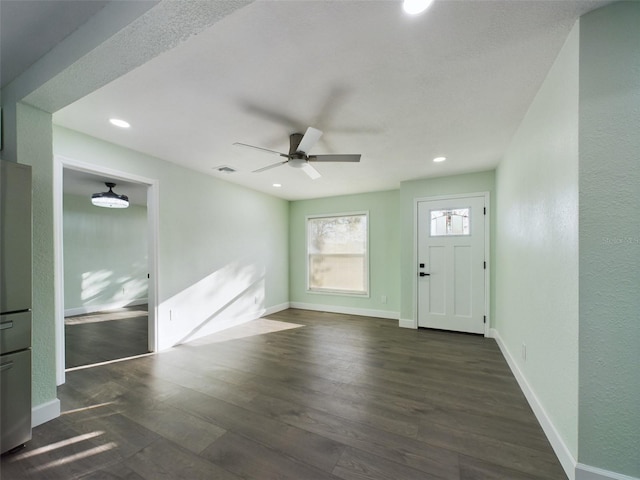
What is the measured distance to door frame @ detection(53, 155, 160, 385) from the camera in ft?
7.84

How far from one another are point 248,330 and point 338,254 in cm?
236

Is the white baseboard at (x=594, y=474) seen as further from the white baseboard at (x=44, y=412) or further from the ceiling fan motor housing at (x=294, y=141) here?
the white baseboard at (x=44, y=412)

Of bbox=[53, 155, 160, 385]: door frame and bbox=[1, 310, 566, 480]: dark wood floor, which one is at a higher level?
bbox=[53, 155, 160, 385]: door frame

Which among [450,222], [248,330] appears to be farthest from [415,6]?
[248,330]

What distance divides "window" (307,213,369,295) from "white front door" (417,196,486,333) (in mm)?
1215

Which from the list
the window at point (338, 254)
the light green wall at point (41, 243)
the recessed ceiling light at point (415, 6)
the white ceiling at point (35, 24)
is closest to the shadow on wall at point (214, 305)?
the window at point (338, 254)

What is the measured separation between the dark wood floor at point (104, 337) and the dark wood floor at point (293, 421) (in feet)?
1.47

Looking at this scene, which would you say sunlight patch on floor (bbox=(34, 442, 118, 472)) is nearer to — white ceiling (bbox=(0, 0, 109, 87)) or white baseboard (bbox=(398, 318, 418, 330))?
white ceiling (bbox=(0, 0, 109, 87))

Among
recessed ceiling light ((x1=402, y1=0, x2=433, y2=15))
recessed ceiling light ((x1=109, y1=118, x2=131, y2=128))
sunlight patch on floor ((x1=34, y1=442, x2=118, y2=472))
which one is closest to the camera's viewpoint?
recessed ceiling light ((x1=402, y1=0, x2=433, y2=15))

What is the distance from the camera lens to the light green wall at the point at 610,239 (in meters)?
1.21

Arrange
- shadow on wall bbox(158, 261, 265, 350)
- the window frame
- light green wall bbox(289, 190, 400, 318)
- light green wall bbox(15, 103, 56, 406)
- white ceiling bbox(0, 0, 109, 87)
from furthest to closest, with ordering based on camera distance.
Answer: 1. the window frame
2. light green wall bbox(289, 190, 400, 318)
3. shadow on wall bbox(158, 261, 265, 350)
4. light green wall bbox(15, 103, 56, 406)
5. white ceiling bbox(0, 0, 109, 87)

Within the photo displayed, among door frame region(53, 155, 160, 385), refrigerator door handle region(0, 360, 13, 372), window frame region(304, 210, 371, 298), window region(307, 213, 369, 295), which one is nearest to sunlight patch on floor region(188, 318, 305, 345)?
door frame region(53, 155, 160, 385)

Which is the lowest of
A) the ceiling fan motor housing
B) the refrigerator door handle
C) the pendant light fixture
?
the refrigerator door handle

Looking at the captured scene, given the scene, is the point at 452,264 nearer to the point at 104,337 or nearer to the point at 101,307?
the point at 104,337
